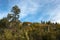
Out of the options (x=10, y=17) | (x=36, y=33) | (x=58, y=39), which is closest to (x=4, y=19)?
(x=10, y=17)

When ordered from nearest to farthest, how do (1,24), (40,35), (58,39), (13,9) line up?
(58,39)
(40,35)
(1,24)
(13,9)

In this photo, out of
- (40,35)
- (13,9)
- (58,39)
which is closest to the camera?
(58,39)

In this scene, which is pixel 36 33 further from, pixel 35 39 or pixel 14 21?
pixel 14 21

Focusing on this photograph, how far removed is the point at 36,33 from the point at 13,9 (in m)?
21.1

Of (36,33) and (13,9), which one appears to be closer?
(36,33)

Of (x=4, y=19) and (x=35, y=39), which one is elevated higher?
(x=4, y=19)

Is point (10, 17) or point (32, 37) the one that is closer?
point (32, 37)

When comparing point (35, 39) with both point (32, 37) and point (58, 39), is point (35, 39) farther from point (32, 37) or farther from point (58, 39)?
point (58, 39)

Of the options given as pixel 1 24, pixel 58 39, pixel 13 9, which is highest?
pixel 13 9

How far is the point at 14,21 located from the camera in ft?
148

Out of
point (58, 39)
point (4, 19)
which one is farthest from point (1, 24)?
point (58, 39)

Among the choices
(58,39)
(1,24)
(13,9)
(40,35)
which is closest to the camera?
(58,39)

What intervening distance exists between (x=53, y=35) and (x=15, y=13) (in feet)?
77.3

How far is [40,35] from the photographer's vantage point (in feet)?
79.4
